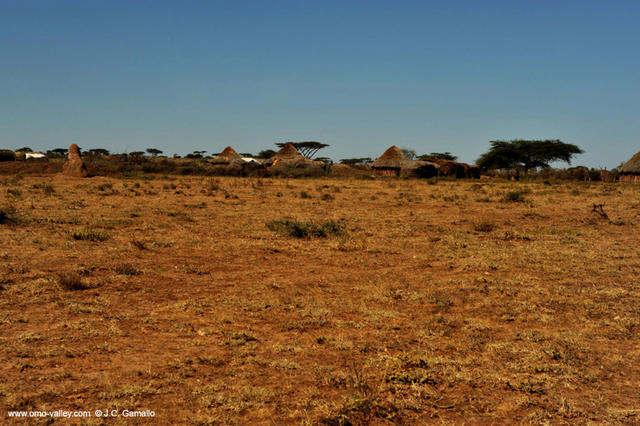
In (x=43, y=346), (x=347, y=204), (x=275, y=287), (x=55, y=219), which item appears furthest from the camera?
(x=347, y=204)

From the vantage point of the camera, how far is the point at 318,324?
5.12 metres

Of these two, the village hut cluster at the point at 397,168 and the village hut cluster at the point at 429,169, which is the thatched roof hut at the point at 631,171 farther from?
the village hut cluster at the point at 429,169

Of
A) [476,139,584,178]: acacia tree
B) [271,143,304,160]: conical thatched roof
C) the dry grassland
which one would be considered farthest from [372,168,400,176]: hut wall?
the dry grassland

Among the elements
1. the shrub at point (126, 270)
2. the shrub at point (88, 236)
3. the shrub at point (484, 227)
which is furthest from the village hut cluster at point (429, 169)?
the shrub at point (126, 270)

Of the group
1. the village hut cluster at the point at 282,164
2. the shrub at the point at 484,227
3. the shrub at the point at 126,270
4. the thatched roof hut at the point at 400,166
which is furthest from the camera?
the village hut cluster at the point at 282,164

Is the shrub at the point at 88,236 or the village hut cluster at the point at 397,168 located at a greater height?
the village hut cluster at the point at 397,168

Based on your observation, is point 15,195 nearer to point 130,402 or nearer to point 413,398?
point 130,402

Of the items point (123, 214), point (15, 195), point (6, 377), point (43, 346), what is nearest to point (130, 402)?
point (6, 377)

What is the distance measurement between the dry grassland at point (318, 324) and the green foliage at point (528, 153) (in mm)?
42327

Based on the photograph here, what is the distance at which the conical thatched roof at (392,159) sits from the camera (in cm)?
4232

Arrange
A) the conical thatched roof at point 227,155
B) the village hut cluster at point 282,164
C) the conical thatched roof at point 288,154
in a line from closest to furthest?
the village hut cluster at point 282,164, the conical thatched roof at point 288,154, the conical thatched roof at point 227,155

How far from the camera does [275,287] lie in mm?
6457

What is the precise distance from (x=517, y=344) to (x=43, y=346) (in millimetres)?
4414

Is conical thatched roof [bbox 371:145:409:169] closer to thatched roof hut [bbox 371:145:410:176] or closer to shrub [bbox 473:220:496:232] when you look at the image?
thatched roof hut [bbox 371:145:410:176]
